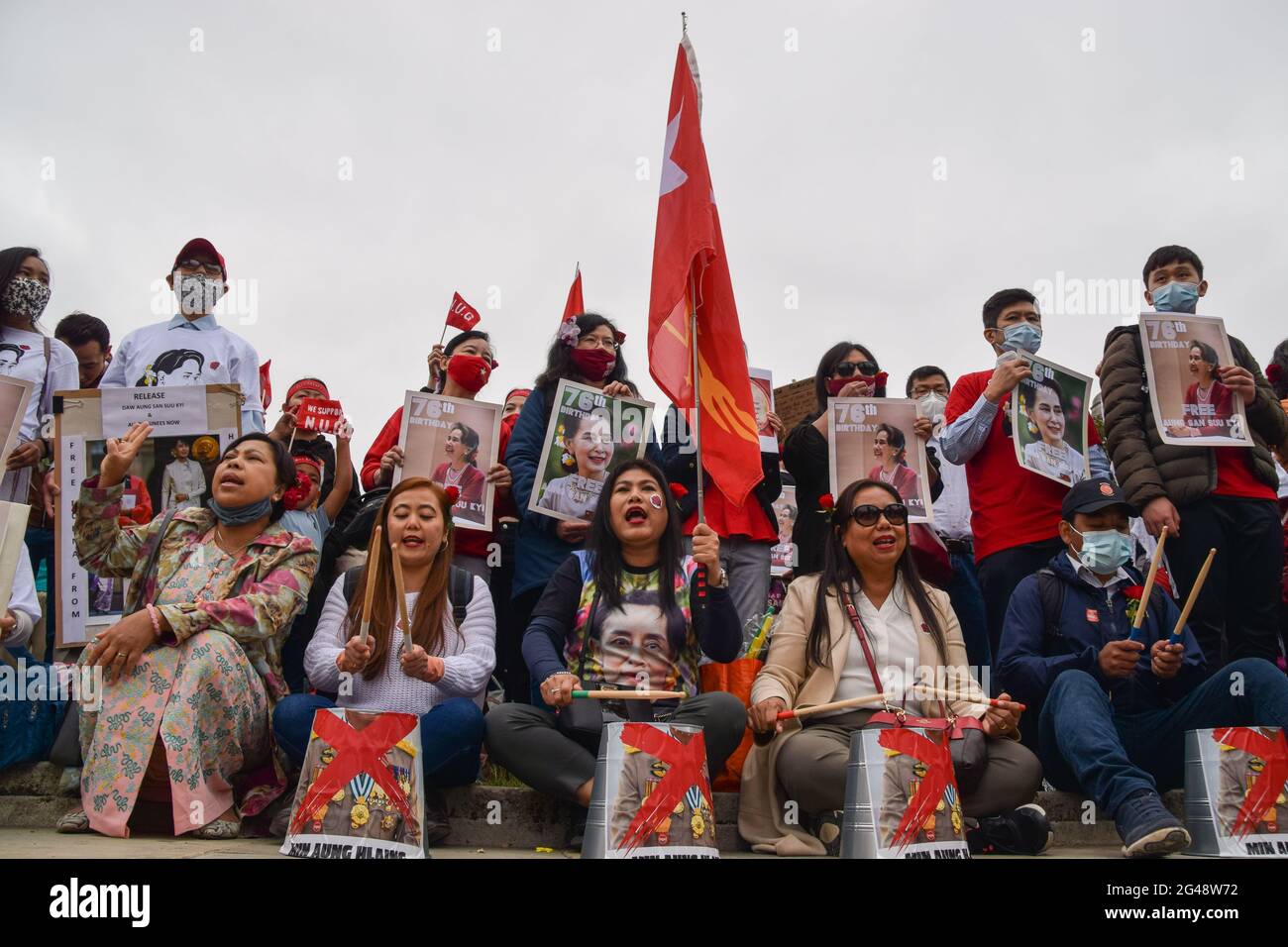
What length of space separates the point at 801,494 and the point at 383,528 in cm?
271

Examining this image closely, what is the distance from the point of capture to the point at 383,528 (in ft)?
18.7

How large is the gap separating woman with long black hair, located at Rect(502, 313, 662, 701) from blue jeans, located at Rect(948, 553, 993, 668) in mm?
1974

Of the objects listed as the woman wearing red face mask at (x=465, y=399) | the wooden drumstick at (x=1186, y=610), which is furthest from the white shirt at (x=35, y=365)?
the wooden drumstick at (x=1186, y=610)

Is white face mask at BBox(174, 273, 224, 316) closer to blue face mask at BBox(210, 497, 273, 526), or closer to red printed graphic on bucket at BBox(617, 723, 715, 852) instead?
blue face mask at BBox(210, 497, 273, 526)

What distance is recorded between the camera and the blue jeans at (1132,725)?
198 inches

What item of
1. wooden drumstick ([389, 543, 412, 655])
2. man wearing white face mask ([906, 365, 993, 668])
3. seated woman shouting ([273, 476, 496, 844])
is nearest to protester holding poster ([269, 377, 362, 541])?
seated woman shouting ([273, 476, 496, 844])

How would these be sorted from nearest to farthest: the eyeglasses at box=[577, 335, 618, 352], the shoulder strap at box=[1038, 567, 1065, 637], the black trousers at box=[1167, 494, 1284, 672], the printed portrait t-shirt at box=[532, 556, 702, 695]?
the printed portrait t-shirt at box=[532, 556, 702, 695] < the shoulder strap at box=[1038, 567, 1065, 637] < the black trousers at box=[1167, 494, 1284, 672] < the eyeglasses at box=[577, 335, 618, 352]

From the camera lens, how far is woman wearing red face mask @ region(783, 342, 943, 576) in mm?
7016

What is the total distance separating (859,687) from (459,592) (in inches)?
76.8

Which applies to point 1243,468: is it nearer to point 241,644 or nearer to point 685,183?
point 685,183

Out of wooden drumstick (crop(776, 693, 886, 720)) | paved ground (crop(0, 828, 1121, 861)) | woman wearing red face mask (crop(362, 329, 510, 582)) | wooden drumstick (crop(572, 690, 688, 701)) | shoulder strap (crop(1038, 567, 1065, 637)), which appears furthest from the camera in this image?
woman wearing red face mask (crop(362, 329, 510, 582))

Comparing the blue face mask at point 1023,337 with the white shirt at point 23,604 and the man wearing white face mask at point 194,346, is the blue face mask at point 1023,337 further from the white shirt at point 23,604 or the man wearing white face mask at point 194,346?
the white shirt at point 23,604
